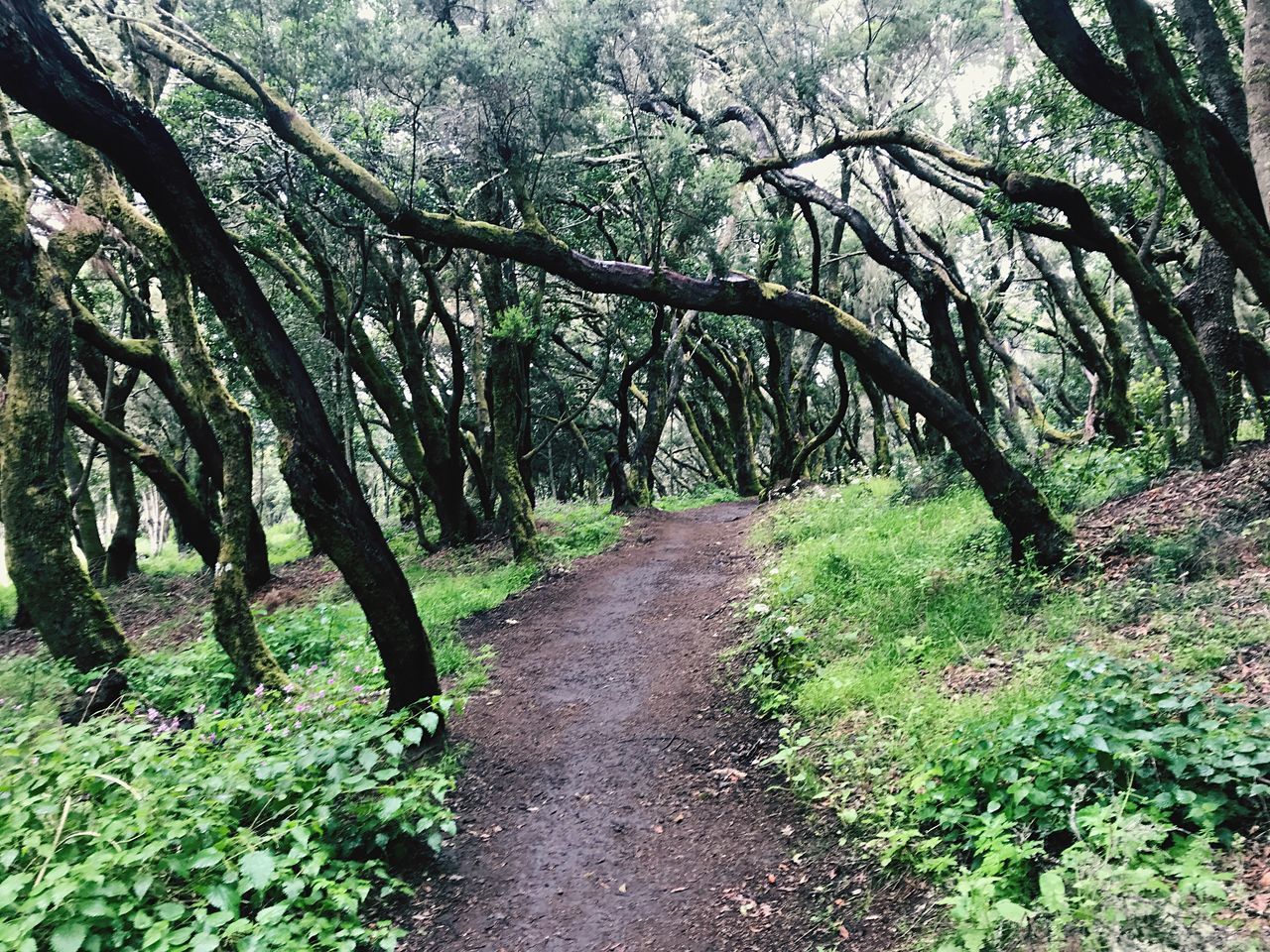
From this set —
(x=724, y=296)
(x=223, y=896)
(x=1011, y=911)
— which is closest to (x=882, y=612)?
(x=724, y=296)

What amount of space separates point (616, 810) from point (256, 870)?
237 cm

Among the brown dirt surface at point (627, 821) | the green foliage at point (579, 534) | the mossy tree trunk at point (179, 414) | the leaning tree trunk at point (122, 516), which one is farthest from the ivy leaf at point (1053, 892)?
the leaning tree trunk at point (122, 516)

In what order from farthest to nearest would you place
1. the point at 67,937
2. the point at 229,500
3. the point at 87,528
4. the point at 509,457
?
the point at 87,528 < the point at 509,457 < the point at 229,500 < the point at 67,937

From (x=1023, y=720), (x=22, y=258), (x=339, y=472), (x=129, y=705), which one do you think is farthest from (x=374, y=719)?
(x=22, y=258)

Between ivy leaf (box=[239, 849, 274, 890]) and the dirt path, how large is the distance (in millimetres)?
989

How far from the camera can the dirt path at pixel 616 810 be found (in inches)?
157

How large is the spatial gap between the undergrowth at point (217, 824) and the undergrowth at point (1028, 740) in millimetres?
2645

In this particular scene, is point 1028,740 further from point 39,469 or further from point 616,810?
point 39,469

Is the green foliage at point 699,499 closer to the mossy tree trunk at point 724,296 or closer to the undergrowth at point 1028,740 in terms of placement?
the mossy tree trunk at point 724,296

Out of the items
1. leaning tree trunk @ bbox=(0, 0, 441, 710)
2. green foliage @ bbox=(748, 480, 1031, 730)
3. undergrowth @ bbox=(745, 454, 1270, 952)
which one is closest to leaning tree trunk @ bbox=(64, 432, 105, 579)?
leaning tree trunk @ bbox=(0, 0, 441, 710)

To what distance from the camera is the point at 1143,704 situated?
12.2ft

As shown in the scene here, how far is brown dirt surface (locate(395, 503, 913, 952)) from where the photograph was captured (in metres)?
3.94

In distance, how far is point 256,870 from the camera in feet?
11.1

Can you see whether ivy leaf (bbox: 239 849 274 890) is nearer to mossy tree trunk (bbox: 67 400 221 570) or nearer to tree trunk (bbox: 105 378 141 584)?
mossy tree trunk (bbox: 67 400 221 570)
